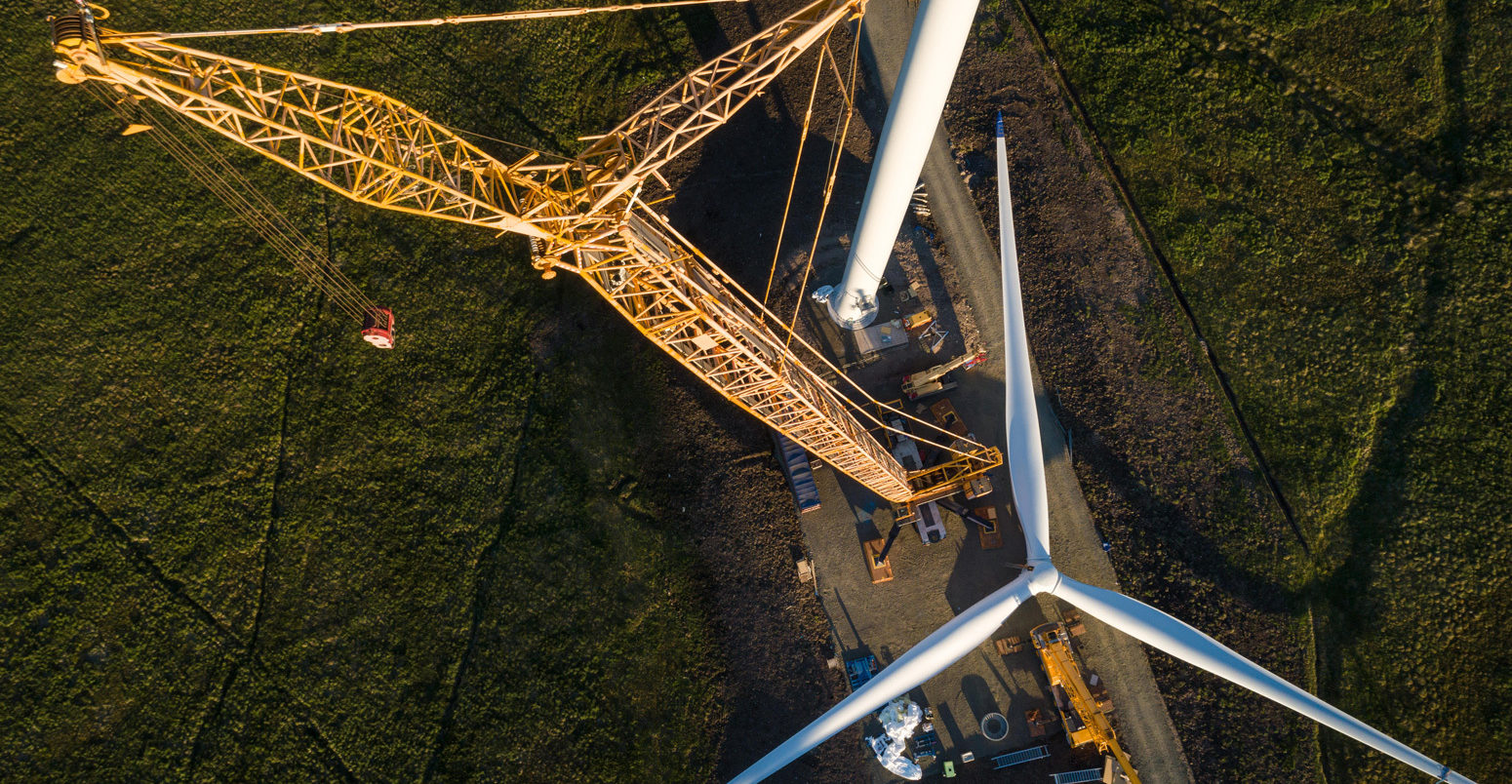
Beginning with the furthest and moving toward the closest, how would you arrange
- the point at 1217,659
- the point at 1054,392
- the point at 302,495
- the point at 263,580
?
1. the point at 1054,392
2. the point at 302,495
3. the point at 263,580
4. the point at 1217,659

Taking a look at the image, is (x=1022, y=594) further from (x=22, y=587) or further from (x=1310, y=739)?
(x=22, y=587)

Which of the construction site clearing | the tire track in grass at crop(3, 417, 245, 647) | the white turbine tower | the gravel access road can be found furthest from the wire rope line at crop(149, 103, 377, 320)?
the gravel access road

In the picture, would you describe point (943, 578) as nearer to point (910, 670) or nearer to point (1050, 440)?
point (1050, 440)

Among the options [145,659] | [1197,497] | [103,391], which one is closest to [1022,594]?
[1197,497]

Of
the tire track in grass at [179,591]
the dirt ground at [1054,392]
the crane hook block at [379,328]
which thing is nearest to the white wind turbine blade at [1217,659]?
the dirt ground at [1054,392]

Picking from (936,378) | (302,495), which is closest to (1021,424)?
(936,378)

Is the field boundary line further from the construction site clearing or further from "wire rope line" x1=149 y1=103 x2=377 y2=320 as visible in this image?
"wire rope line" x1=149 y1=103 x2=377 y2=320

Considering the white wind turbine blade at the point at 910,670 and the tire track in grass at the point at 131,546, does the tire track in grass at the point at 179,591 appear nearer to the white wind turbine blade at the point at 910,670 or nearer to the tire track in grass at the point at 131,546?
the tire track in grass at the point at 131,546
